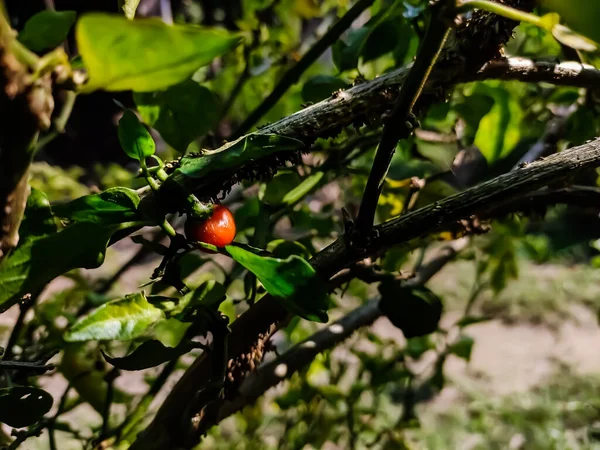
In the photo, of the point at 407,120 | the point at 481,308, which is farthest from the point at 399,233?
the point at 481,308

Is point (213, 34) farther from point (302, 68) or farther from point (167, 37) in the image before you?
point (302, 68)

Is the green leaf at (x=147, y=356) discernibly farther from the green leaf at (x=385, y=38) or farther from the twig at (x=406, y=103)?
the green leaf at (x=385, y=38)

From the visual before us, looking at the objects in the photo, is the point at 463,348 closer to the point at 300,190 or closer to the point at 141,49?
the point at 300,190

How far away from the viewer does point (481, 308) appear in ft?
5.85

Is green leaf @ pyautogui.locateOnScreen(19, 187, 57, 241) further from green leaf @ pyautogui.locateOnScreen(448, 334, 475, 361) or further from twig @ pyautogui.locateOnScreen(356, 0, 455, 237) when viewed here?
green leaf @ pyautogui.locateOnScreen(448, 334, 475, 361)

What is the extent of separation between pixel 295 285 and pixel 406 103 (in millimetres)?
86

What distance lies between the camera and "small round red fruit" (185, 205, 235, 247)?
0.28 m

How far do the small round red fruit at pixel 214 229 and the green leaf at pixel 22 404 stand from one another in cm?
11

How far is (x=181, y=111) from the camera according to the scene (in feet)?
1.09

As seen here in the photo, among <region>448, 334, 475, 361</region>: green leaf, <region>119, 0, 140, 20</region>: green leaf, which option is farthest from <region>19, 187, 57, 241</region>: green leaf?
<region>448, 334, 475, 361</region>: green leaf

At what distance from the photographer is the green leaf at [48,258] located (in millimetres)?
217

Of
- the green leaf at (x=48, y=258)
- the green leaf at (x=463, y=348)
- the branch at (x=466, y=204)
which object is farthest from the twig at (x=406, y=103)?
the green leaf at (x=463, y=348)

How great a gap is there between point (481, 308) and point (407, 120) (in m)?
1.64

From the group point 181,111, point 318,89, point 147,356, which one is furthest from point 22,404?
point 318,89
